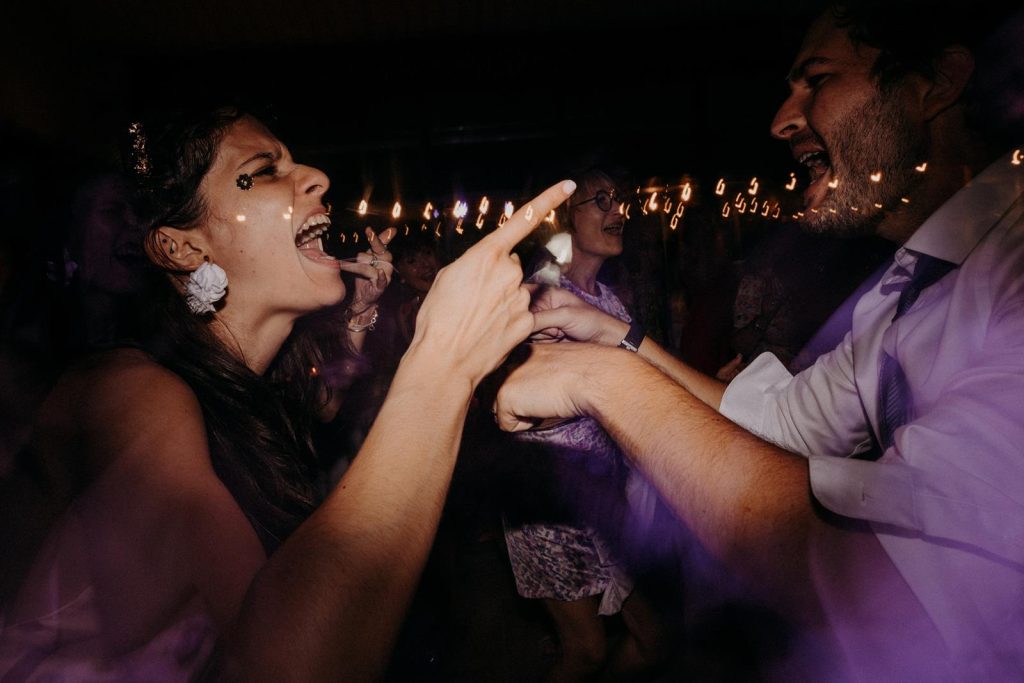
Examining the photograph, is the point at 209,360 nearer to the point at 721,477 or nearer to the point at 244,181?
the point at 244,181

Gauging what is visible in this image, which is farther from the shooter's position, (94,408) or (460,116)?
(460,116)

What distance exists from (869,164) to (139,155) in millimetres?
2793

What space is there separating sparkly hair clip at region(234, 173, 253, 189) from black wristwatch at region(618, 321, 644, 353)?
1561 millimetres

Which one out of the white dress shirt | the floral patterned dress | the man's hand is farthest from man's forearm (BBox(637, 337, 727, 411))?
the white dress shirt

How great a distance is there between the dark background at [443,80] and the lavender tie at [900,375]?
2.49 metres

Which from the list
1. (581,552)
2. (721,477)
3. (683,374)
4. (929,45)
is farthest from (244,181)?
(929,45)

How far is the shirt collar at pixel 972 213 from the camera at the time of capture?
118 centimetres

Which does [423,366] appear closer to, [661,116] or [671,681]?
[671,681]

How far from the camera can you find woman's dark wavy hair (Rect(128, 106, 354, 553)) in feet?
4.57

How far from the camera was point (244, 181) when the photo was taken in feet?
5.17

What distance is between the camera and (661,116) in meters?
5.42

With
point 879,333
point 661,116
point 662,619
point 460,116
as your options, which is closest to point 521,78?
point 460,116

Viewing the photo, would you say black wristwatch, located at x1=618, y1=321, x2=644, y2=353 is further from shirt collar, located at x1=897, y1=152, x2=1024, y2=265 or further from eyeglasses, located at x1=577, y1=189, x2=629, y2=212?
eyeglasses, located at x1=577, y1=189, x2=629, y2=212

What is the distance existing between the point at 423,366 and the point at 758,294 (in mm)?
3798
